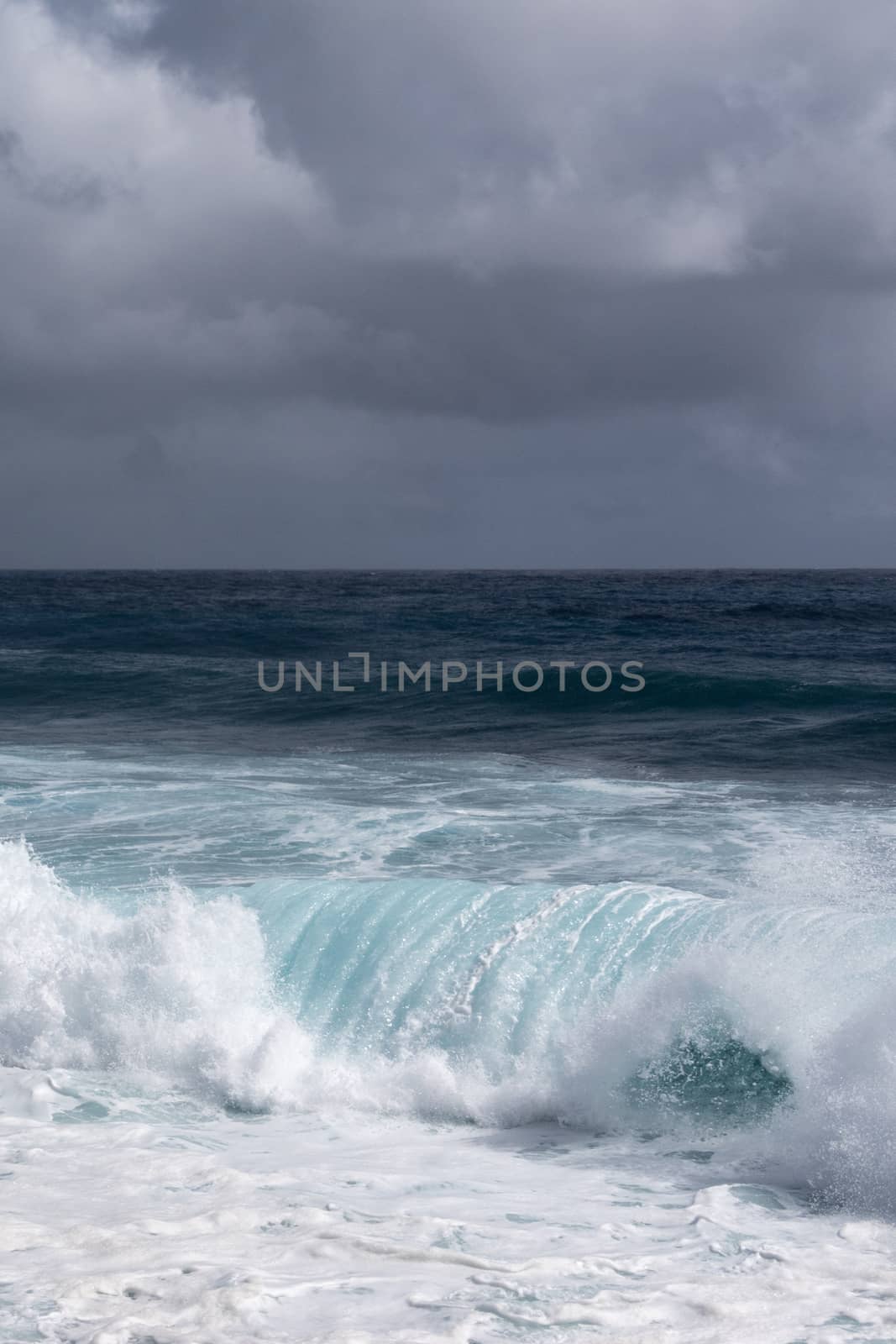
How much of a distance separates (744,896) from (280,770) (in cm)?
774

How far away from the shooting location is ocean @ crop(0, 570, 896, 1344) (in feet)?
13.6

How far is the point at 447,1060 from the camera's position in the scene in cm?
632

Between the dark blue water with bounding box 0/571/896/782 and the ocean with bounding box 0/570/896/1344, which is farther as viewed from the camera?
the dark blue water with bounding box 0/571/896/782

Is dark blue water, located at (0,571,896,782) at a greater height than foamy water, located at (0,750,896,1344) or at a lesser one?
greater
